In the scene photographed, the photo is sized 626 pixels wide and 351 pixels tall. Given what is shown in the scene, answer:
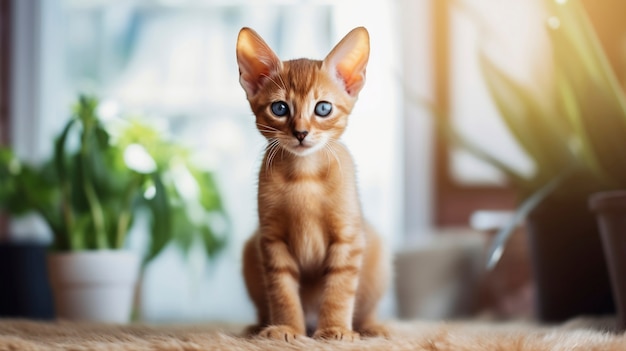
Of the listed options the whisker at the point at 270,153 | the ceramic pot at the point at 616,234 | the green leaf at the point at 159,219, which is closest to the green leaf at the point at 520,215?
the ceramic pot at the point at 616,234

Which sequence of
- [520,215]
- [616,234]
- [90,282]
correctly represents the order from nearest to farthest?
[616,234] → [520,215] → [90,282]

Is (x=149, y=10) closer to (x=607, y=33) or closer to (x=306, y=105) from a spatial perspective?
(x=607, y=33)

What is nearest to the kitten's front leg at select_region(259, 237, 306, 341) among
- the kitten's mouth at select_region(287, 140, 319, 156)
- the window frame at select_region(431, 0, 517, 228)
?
the kitten's mouth at select_region(287, 140, 319, 156)

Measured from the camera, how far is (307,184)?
0.76 metres

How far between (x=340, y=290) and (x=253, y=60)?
269mm

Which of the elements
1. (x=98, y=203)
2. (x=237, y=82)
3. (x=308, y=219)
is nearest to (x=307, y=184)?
(x=308, y=219)

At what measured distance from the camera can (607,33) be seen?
2.11 m

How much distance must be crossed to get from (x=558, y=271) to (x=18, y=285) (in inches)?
51.9

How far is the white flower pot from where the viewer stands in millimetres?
1245

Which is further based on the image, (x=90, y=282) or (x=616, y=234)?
(x=90, y=282)

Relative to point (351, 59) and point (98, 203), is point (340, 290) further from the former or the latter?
point (98, 203)

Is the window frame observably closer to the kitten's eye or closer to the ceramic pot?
the ceramic pot

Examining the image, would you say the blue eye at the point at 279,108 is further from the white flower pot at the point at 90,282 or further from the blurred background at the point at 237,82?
the blurred background at the point at 237,82

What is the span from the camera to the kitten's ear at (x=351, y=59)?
0.71m
